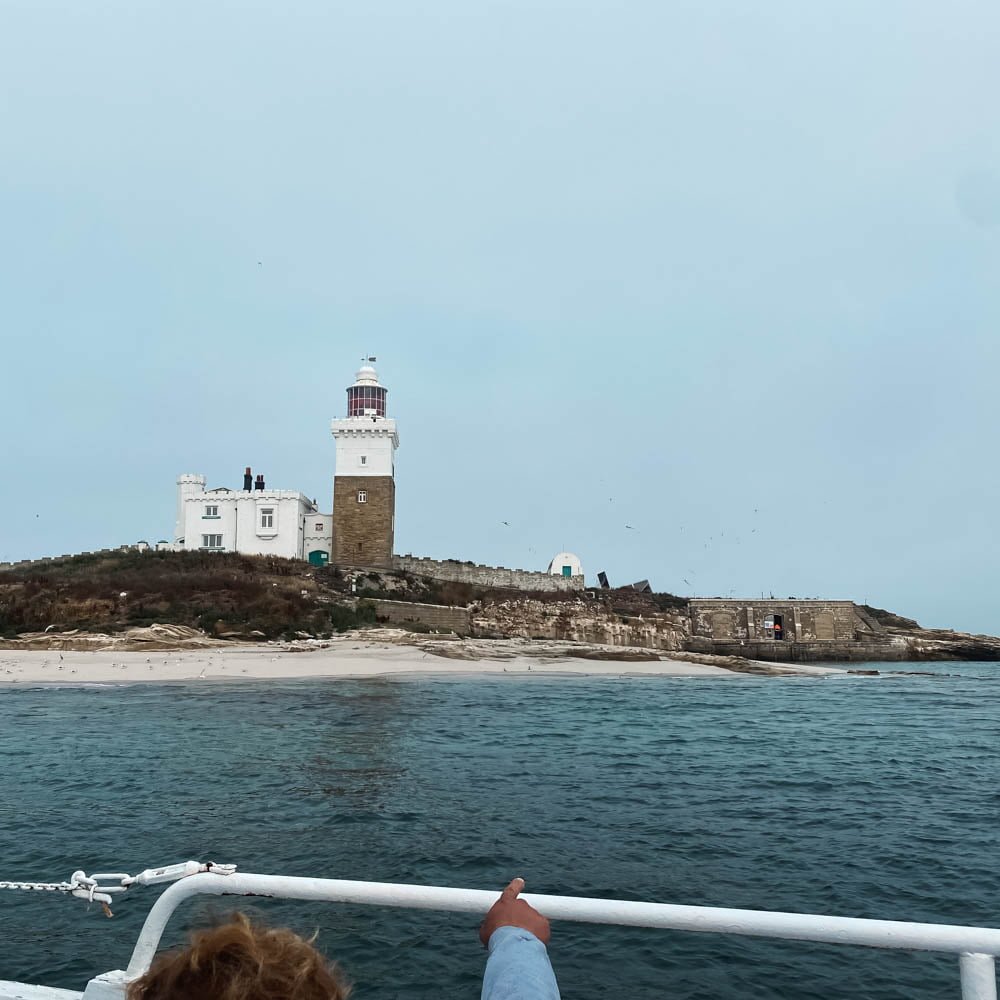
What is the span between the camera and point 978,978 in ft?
7.09

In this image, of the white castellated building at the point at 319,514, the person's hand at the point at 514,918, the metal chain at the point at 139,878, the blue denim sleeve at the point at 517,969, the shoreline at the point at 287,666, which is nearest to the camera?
the blue denim sleeve at the point at 517,969

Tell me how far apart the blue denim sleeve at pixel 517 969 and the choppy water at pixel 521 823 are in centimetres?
423

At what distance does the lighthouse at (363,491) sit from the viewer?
2304 inches

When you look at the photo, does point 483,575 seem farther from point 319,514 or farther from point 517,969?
point 517,969

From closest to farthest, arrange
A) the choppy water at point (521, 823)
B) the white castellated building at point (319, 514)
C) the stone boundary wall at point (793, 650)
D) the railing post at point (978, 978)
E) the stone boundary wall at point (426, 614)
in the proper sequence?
Result: the railing post at point (978, 978) → the choppy water at point (521, 823) → the stone boundary wall at point (426, 614) → the white castellated building at point (319, 514) → the stone boundary wall at point (793, 650)

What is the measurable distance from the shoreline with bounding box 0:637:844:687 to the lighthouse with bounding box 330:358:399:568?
19.7 m

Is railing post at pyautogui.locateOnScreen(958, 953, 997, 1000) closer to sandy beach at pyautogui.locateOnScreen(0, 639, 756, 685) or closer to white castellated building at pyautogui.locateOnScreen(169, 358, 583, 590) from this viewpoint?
sandy beach at pyautogui.locateOnScreen(0, 639, 756, 685)

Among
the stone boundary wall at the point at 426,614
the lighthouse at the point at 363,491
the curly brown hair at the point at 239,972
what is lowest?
the curly brown hair at the point at 239,972

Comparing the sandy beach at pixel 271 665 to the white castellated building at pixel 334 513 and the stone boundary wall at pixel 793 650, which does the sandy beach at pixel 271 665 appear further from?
the stone boundary wall at pixel 793 650

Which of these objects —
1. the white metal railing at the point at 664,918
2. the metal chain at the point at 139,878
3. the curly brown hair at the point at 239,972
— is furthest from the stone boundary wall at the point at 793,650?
the curly brown hair at the point at 239,972

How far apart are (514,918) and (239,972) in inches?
36.2

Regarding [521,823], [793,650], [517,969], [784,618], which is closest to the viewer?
[517,969]

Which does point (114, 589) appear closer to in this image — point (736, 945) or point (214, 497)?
point (214, 497)

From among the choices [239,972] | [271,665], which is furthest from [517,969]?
[271,665]
